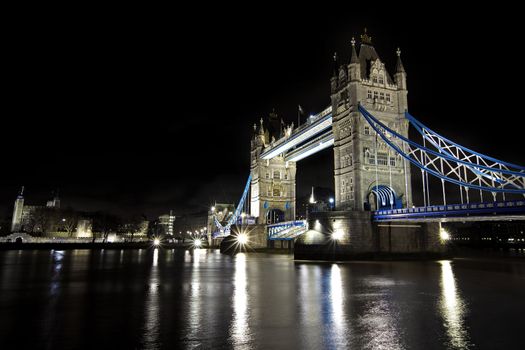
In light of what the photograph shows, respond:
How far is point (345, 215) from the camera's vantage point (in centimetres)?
3738

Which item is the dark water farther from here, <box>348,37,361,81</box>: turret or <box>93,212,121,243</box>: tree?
<box>93,212,121,243</box>: tree

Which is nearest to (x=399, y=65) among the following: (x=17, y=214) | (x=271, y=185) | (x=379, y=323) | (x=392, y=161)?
(x=392, y=161)

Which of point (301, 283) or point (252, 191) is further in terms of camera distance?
point (252, 191)

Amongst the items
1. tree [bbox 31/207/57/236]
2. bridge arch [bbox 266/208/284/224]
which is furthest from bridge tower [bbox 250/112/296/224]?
tree [bbox 31/207/57/236]

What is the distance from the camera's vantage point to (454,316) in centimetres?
1080

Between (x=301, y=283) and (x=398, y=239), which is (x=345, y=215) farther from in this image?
(x=301, y=283)

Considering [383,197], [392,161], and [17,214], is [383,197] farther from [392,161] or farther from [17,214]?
[17,214]

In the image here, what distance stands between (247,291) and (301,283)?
12.6 ft

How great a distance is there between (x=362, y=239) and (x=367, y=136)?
11.9 meters

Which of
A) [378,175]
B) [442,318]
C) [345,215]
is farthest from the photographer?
[378,175]

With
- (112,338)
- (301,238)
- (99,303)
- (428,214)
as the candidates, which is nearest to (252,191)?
(301,238)

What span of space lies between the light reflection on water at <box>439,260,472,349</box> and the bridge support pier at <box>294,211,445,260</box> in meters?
19.6

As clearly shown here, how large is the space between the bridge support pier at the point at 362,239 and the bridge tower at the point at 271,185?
30.8m

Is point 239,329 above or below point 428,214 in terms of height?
below
